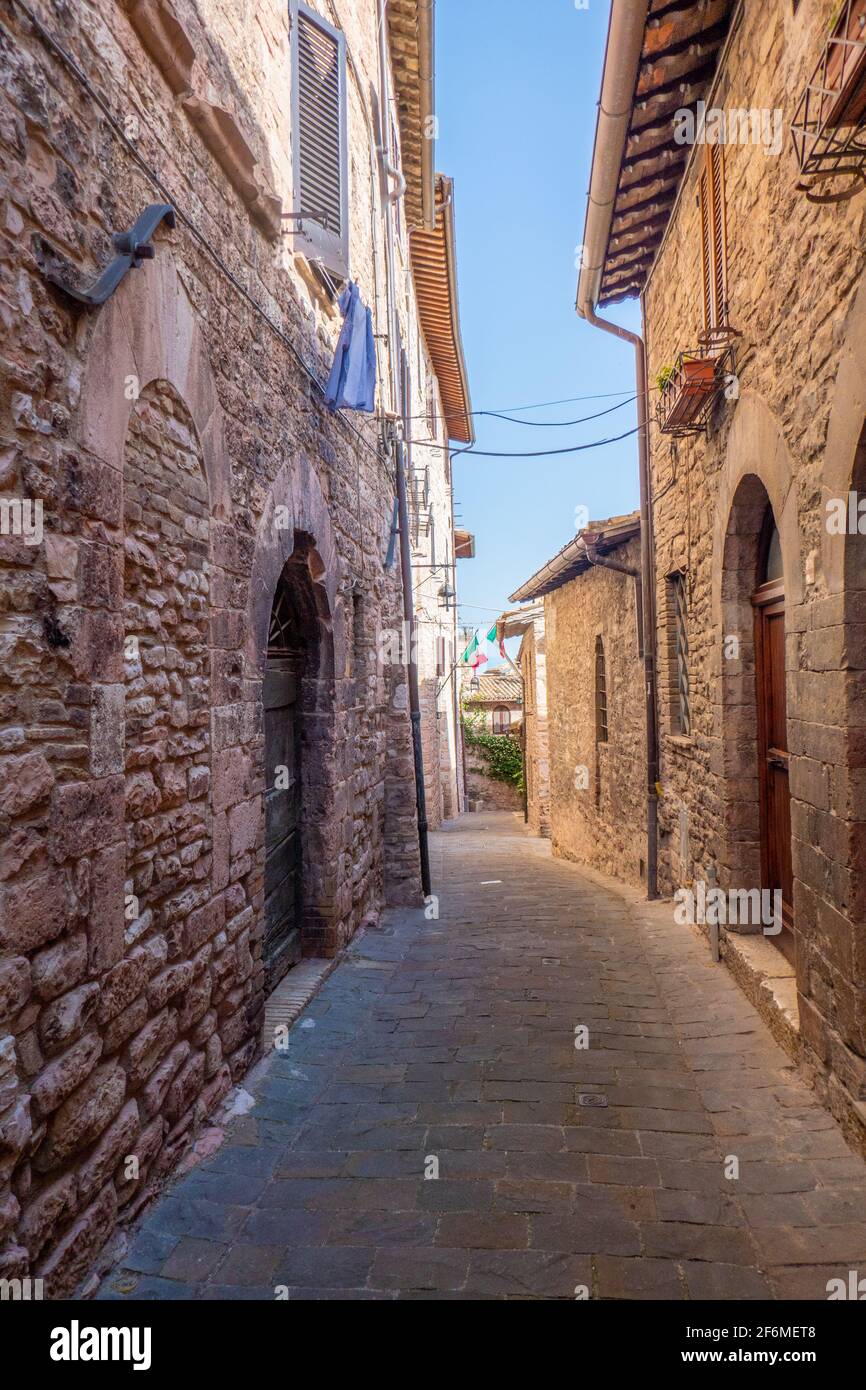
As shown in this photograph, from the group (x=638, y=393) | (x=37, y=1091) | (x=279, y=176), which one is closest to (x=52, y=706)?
(x=37, y=1091)

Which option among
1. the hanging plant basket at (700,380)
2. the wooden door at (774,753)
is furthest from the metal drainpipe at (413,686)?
the wooden door at (774,753)

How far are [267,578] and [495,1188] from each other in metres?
2.82

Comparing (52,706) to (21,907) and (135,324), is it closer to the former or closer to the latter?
(21,907)

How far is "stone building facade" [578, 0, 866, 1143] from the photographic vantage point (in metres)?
3.22

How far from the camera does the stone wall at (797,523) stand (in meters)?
3.19

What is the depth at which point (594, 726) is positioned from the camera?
11.4 metres

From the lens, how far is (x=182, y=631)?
3291mm

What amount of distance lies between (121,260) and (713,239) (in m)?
4.06

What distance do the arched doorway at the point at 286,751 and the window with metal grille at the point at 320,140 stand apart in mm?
1839

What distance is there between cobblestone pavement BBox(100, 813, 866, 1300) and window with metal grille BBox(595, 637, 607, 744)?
19.4ft

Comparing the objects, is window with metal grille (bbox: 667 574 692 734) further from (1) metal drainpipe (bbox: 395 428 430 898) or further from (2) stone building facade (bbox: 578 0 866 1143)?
(1) metal drainpipe (bbox: 395 428 430 898)

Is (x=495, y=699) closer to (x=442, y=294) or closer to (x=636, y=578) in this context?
(x=442, y=294)

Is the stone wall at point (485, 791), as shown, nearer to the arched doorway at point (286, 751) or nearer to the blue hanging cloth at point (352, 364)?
the arched doorway at point (286, 751)

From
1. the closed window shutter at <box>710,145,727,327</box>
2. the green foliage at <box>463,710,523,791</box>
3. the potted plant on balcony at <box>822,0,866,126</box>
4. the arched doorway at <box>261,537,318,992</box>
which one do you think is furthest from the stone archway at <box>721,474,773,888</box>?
Answer: the green foliage at <box>463,710,523,791</box>
